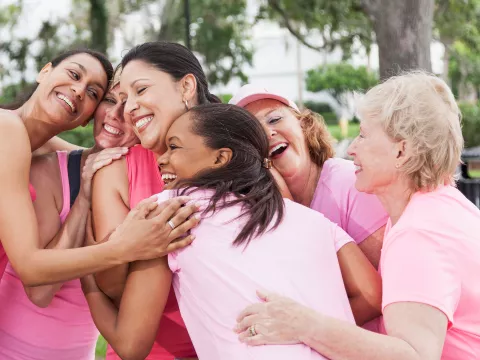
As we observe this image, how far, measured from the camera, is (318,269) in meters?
2.45

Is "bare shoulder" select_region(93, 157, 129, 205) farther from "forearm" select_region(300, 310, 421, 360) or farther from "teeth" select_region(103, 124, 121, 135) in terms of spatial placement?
"forearm" select_region(300, 310, 421, 360)

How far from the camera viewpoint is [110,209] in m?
2.98

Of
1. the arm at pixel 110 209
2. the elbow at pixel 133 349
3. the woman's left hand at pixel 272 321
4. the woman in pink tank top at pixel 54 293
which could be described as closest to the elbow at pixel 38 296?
the woman in pink tank top at pixel 54 293

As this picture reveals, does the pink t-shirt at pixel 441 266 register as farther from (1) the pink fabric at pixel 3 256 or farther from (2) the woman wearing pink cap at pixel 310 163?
(1) the pink fabric at pixel 3 256

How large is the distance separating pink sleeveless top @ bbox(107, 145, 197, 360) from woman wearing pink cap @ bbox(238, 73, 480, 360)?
67cm

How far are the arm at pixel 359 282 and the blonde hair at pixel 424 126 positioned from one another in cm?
36

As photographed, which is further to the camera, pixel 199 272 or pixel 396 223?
pixel 396 223

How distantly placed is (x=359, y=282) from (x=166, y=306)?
804mm

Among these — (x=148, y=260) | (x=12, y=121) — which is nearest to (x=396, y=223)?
(x=148, y=260)

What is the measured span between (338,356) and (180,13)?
22922mm

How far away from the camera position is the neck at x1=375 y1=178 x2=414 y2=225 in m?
2.73

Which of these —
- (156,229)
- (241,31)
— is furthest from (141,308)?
(241,31)

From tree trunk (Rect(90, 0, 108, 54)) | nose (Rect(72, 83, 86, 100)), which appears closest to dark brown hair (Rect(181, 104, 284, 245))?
nose (Rect(72, 83, 86, 100))

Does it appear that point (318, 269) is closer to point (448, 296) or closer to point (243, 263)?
point (243, 263)
